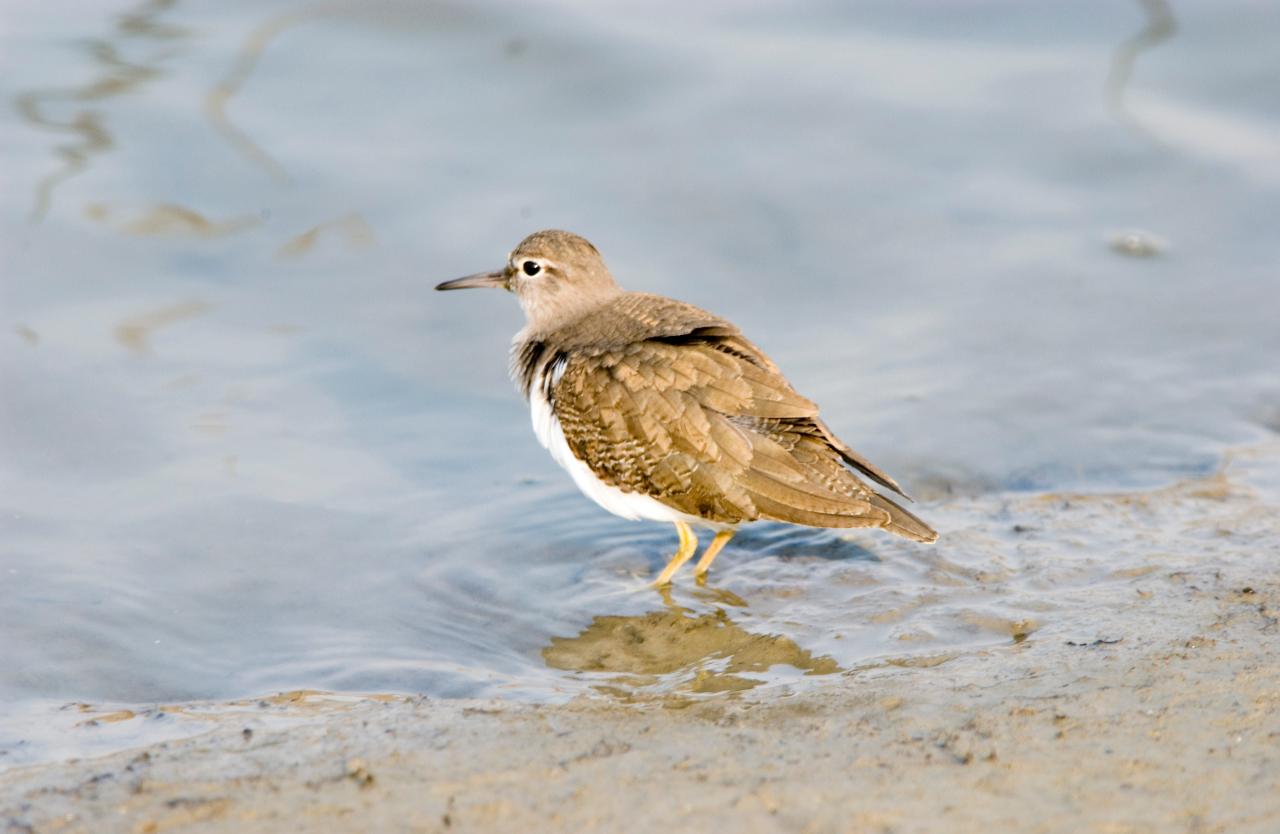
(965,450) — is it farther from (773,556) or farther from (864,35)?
(864,35)

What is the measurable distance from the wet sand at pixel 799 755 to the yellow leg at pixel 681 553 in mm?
1193

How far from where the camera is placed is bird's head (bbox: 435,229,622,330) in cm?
718

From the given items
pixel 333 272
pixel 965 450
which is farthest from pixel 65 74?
pixel 965 450

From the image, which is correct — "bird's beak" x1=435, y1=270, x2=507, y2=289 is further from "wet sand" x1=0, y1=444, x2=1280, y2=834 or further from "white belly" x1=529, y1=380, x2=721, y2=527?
"wet sand" x1=0, y1=444, x2=1280, y2=834

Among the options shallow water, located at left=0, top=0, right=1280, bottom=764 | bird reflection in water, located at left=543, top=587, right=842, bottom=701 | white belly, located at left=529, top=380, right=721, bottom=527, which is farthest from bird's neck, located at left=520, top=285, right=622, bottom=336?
bird reflection in water, located at left=543, top=587, right=842, bottom=701

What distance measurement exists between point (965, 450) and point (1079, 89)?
426cm

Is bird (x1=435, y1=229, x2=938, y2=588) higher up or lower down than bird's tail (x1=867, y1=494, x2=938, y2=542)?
higher up

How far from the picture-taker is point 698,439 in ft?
19.7

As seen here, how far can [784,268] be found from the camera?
910 cm

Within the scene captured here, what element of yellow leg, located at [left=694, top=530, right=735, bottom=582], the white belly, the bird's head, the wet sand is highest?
the bird's head

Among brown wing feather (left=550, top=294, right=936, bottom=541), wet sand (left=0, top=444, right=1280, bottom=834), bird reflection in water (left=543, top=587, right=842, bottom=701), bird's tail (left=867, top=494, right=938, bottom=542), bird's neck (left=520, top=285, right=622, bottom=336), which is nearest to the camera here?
wet sand (left=0, top=444, right=1280, bottom=834)

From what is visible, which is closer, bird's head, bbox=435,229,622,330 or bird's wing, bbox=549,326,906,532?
bird's wing, bbox=549,326,906,532

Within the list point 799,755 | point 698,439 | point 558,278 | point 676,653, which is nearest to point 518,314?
point 558,278

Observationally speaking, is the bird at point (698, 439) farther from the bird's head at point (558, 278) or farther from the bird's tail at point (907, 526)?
the bird's head at point (558, 278)
